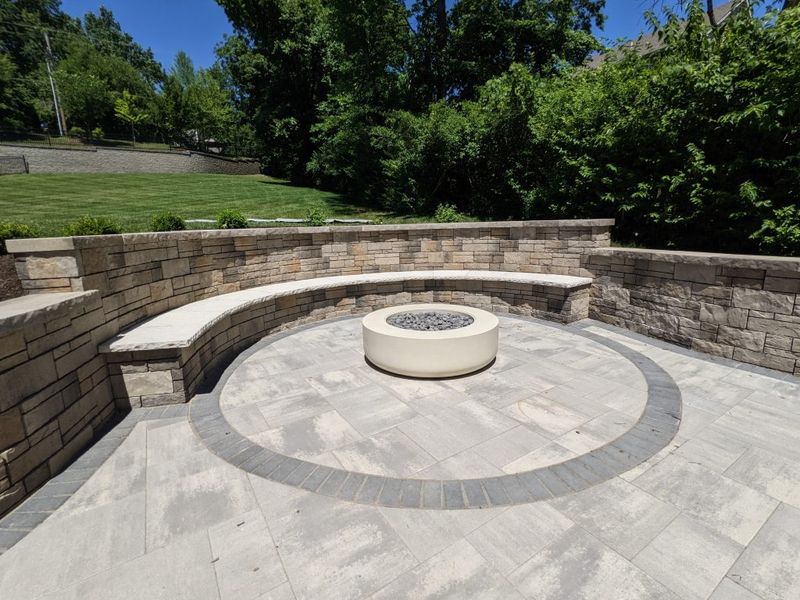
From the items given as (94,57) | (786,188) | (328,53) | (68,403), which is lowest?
(68,403)

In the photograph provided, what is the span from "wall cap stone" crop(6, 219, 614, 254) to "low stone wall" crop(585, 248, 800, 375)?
1148 millimetres

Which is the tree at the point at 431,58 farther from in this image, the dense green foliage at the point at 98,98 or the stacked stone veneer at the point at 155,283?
the dense green foliage at the point at 98,98

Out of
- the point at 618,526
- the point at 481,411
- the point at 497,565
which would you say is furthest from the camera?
the point at 481,411

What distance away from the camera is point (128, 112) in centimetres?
3431

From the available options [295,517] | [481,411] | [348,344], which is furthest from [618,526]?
[348,344]

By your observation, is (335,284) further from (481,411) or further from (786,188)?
(786,188)

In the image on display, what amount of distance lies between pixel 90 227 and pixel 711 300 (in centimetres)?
814

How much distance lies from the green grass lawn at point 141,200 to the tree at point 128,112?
65.0 ft

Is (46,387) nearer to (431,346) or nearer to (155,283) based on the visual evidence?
A: (155,283)

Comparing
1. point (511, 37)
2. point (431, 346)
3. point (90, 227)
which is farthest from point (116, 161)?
point (431, 346)

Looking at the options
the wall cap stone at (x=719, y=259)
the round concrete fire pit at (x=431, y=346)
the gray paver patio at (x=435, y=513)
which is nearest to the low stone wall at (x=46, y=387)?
the gray paver patio at (x=435, y=513)

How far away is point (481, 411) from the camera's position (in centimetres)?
382

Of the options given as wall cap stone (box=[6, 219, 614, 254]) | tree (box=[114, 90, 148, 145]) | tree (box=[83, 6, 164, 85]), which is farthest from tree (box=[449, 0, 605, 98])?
tree (box=[83, 6, 164, 85])

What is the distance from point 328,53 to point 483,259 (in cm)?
1702
